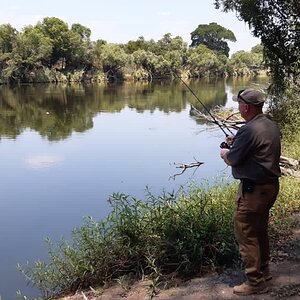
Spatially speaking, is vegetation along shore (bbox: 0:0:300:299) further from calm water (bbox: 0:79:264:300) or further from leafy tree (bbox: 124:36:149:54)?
leafy tree (bbox: 124:36:149:54)

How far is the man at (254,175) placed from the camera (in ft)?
10.7

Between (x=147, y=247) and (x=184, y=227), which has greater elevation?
(x=184, y=227)

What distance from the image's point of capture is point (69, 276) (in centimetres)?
488

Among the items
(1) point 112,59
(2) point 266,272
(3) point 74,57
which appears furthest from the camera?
(1) point 112,59

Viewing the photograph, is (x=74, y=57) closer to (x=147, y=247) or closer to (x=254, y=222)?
(x=147, y=247)

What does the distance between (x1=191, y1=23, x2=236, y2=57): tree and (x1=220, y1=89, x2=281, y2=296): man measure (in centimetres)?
10682

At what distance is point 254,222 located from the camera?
3.37 meters

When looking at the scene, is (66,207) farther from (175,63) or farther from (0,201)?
(175,63)

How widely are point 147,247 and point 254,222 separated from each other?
148 cm

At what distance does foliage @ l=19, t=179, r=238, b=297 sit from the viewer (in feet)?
14.1

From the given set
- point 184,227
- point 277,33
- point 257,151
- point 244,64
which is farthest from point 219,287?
point 244,64

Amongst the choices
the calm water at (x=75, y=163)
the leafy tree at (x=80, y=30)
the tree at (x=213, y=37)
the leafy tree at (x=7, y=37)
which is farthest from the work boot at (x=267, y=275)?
the tree at (x=213, y=37)

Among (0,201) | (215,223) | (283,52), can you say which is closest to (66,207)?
(0,201)

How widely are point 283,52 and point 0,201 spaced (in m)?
10.9
